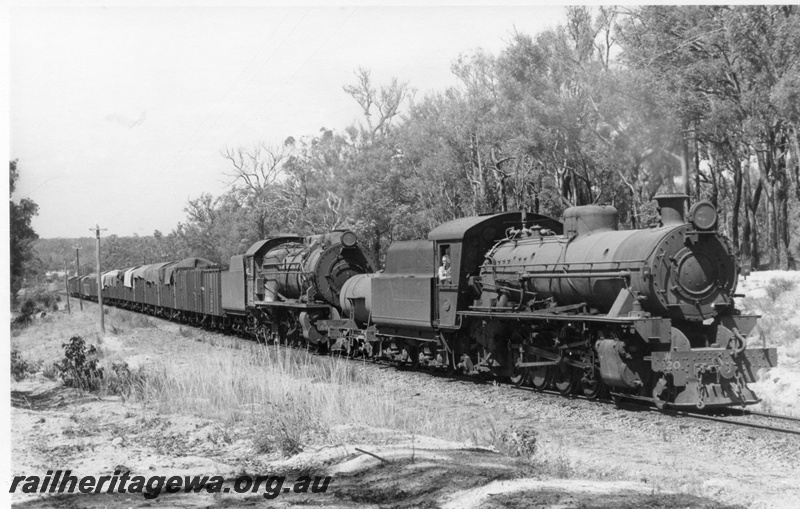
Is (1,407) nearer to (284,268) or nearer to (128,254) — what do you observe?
(284,268)

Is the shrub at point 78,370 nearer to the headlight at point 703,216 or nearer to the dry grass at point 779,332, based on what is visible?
the headlight at point 703,216

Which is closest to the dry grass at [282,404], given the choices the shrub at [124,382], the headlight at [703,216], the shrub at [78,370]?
the shrub at [124,382]

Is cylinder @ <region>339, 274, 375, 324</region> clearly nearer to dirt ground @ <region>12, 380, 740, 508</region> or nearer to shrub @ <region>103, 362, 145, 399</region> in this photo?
shrub @ <region>103, 362, 145, 399</region>

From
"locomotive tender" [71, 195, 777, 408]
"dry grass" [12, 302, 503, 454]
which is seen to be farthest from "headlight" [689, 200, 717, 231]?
"dry grass" [12, 302, 503, 454]

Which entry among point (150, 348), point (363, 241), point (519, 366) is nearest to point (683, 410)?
point (519, 366)

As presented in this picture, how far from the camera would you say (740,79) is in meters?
29.7

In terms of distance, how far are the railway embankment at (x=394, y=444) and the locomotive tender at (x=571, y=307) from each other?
798 millimetres

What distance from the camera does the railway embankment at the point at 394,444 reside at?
24.7 ft

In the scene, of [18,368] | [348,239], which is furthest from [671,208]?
[18,368]

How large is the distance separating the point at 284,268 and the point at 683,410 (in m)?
15.8

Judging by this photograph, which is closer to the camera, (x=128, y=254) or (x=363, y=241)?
(x=363, y=241)

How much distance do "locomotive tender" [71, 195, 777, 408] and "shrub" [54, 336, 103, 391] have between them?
6797 millimetres

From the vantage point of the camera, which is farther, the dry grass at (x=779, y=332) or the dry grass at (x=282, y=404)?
the dry grass at (x=779, y=332)

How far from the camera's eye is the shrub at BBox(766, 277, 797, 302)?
956 inches
